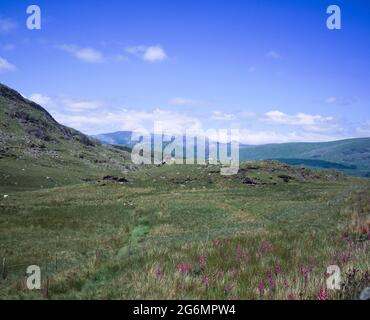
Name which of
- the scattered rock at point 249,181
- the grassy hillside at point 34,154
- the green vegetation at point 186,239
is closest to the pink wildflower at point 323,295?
the green vegetation at point 186,239

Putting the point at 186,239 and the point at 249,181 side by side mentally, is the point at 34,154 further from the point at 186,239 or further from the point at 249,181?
the point at 186,239

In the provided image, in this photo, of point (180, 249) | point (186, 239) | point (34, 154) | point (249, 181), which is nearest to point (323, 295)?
point (180, 249)

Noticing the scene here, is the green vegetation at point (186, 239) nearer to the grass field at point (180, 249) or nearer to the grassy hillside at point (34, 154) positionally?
the grass field at point (180, 249)

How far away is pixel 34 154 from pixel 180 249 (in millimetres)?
123784

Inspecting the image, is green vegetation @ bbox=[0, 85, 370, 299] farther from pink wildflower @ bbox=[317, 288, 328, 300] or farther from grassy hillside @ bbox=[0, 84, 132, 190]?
grassy hillside @ bbox=[0, 84, 132, 190]

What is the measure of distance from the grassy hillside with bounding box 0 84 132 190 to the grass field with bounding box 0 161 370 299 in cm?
3815

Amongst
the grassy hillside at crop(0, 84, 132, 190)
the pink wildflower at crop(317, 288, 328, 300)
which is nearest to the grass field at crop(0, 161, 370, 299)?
the pink wildflower at crop(317, 288, 328, 300)

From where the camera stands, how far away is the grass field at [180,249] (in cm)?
812

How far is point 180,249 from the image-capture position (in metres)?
13.0

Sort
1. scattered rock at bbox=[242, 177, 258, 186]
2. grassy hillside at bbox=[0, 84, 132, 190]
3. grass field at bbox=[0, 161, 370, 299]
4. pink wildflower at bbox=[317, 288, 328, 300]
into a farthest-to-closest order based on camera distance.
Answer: grassy hillside at bbox=[0, 84, 132, 190] < scattered rock at bbox=[242, 177, 258, 186] < grass field at bbox=[0, 161, 370, 299] < pink wildflower at bbox=[317, 288, 328, 300]

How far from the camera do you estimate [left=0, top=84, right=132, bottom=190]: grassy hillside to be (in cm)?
9206

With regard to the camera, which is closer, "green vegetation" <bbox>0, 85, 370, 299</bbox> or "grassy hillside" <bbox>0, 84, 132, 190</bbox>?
"green vegetation" <bbox>0, 85, 370, 299</bbox>
